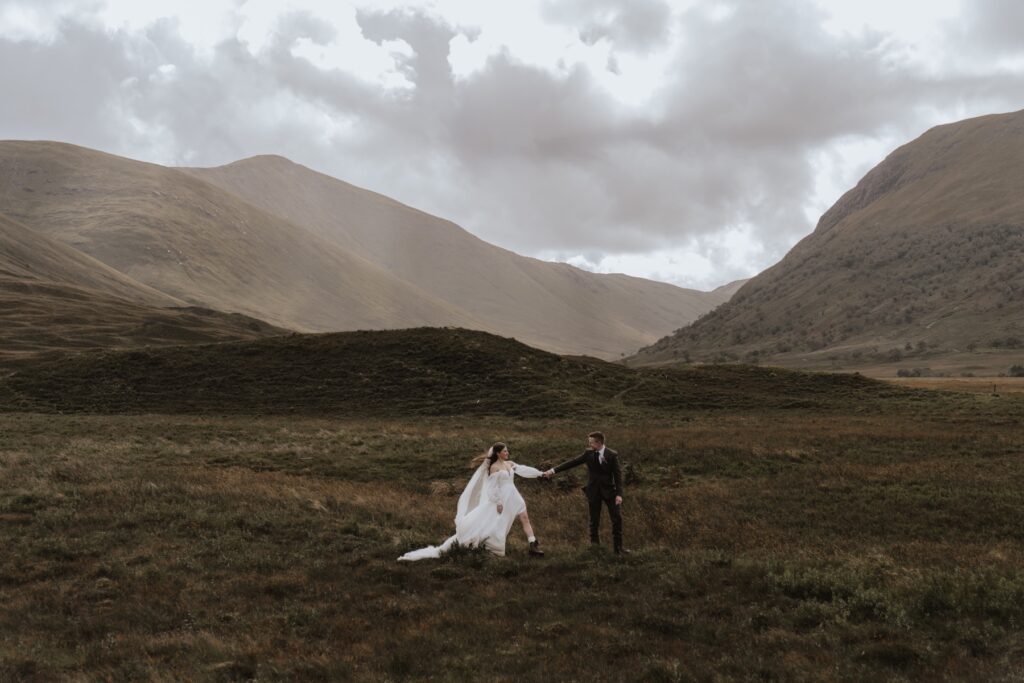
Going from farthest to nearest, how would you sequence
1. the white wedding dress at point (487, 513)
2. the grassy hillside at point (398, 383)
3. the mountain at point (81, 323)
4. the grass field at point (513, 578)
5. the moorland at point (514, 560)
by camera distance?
the mountain at point (81, 323), the grassy hillside at point (398, 383), the white wedding dress at point (487, 513), the moorland at point (514, 560), the grass field at point (513, 578)

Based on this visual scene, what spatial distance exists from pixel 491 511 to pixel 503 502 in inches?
12.9

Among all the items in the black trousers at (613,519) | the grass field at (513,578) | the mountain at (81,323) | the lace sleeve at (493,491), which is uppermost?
the mountain at (81,323)

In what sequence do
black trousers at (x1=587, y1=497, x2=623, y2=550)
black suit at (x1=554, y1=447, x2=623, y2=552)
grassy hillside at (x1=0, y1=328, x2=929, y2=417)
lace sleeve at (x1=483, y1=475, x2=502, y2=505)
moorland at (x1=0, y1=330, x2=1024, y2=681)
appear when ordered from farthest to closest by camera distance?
grassy hillside at (x1=0, y1=328, x2=929, y2=417)
black suit at (x1=554, y1=447, x2=623, y2=552)
lace sleeve at (x1=483, y1=475, x2=502, y2=505)
black trousers at (x1=587, y1=497, x2=623, y2=550)
moorland at (x1=0, y1=330, x2=1024, y2=681)

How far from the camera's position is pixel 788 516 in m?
20.1

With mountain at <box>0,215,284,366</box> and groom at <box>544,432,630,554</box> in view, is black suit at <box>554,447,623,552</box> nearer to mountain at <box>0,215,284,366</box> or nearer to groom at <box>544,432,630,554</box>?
groom at <box>544,432,630,554</box>

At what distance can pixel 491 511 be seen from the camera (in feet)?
48.4

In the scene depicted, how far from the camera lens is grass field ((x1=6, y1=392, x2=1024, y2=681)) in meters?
9.12

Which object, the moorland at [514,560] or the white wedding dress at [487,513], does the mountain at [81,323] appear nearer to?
the moorland at [514,560]

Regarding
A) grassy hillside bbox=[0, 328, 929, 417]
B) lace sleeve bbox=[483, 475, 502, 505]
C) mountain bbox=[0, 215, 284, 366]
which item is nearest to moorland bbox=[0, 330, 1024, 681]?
lace sleeve bbox=[483, 475, 502, 505]

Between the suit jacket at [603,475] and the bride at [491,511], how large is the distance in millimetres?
1338

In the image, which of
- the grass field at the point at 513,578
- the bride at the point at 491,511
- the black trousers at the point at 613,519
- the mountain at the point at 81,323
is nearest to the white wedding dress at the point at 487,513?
the bride at the point at 491,511

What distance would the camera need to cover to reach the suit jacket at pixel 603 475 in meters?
15.3

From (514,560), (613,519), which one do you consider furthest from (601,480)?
(514,560)

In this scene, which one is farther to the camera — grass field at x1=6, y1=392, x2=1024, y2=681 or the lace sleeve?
the lace sleeve
